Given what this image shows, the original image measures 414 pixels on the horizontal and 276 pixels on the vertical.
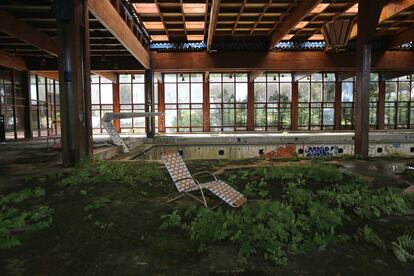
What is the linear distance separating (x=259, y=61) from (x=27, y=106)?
41.7ft

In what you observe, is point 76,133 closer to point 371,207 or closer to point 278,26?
point 371,207

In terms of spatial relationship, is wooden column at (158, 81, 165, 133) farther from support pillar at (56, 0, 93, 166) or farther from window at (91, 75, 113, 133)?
support pillar at (56, 0, 93, 166)

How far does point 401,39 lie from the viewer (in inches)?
614

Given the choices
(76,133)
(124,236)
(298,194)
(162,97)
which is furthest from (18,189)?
(162,97)

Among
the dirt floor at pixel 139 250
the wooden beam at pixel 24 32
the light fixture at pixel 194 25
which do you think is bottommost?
the dirt floor at pixel 139 250

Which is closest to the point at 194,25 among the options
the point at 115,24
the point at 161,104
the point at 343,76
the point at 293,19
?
the point at 293,19

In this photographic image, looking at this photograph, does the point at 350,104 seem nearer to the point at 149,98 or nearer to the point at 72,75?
the point at 149,98

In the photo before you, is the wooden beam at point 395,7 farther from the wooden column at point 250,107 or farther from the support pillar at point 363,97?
the wooden column at point 250,107

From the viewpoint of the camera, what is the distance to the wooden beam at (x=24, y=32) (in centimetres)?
997

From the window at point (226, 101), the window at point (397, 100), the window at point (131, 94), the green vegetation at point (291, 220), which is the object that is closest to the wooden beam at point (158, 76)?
the window at point (131, 94)

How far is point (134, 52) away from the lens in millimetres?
12547

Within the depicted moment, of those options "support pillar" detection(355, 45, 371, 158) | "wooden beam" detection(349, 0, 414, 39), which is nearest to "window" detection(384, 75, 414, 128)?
"wooden beam" detection(349, 0, 414, 39)

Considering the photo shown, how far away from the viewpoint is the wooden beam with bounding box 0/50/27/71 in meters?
14.5

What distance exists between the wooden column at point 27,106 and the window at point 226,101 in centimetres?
1207
